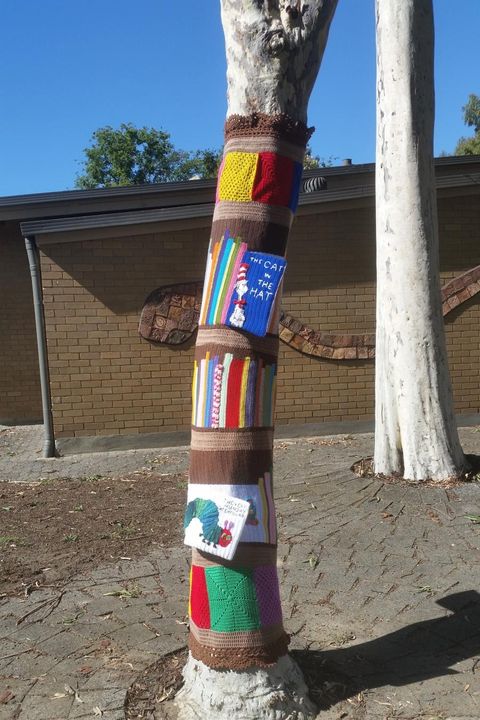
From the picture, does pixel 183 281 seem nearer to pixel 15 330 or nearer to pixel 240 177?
pixel 15 330

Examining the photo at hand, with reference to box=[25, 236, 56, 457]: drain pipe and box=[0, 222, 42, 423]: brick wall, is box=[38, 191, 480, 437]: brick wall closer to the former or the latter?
box=[25, 236, 56, 457]: drain pipe

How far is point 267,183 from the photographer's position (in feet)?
8.48

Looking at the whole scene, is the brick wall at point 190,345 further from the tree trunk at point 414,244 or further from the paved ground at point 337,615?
the paved ground at point 337,615

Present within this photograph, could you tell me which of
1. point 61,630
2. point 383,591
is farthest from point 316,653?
point 61,630

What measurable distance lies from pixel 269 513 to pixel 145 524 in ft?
9.81

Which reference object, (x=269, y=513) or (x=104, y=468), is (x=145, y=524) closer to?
(x=104, y=468)

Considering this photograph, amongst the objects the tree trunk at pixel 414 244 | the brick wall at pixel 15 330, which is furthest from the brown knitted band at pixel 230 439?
the brick wall at pixel 15 330

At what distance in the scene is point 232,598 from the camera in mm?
2574

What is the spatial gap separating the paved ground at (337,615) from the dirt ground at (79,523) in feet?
0.80

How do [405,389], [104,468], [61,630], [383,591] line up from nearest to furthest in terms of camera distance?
[61,630]
[383,591]
[405,389]
[104,468]

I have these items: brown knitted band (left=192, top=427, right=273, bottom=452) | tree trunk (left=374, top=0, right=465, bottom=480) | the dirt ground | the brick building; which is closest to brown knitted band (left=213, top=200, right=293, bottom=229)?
brown knitted band (left=192, top=427, right=273, bottom=452)

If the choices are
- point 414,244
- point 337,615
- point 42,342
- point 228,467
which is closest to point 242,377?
point 228,467

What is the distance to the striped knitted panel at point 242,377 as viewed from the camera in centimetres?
255

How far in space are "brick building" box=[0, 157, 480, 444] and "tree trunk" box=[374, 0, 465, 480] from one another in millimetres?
2330
